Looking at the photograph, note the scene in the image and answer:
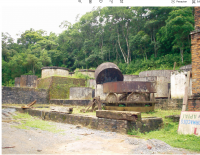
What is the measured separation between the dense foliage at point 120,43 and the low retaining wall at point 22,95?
501 inches

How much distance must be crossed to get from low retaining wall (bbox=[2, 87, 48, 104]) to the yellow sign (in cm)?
1182

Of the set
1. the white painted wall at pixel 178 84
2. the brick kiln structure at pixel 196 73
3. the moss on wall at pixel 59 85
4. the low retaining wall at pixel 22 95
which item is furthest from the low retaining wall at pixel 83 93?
the brick kiln structure at pixel 196 73

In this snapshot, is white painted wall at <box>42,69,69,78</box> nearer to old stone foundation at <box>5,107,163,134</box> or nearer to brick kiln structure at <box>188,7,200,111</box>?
old stone foundation at <box>5,107,163,134</box>

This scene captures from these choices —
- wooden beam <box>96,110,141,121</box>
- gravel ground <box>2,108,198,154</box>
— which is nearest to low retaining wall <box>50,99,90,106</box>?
wooden beam <box>96,110,141,121</box>

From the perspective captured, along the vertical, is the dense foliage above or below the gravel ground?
above

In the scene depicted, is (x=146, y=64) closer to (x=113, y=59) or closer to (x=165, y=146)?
(x=113, y=59)

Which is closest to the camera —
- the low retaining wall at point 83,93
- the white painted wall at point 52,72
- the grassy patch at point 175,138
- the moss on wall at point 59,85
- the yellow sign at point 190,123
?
the grassy patch at point 175,138

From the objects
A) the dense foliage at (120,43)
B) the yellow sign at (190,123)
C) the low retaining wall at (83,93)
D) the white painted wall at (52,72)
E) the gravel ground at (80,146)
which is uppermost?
the dense foliage at (120,43)

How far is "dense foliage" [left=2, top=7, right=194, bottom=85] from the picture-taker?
75.3ft

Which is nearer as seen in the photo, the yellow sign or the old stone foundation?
the yellow sign

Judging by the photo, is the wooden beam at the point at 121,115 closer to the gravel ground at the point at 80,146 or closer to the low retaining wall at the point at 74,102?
the gravel ground at the point at 80,146

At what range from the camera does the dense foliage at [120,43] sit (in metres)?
23.0

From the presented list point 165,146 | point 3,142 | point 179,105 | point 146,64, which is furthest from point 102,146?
point 146,64

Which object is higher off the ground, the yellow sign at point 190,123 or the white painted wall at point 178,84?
the white painted wall at point 178,84
